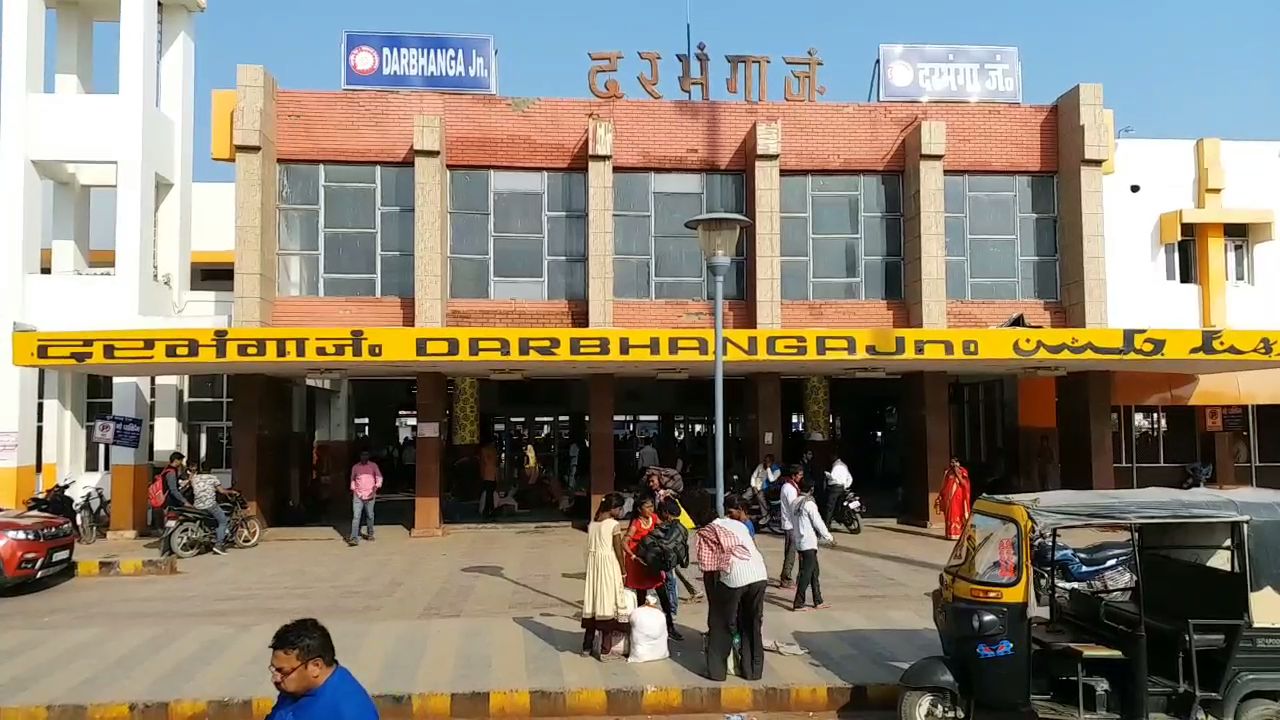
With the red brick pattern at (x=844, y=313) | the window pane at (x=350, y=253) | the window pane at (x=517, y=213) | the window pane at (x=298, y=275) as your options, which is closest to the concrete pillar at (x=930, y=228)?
the red brick pattern at (x=844, y=313)

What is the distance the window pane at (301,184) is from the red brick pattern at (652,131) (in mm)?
231

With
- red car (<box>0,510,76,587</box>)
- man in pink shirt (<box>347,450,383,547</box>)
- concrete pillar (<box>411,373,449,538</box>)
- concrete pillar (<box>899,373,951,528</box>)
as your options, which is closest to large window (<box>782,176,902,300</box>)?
concrete pillar (<box>899,373,951,528</box>)

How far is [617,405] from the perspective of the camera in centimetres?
2533

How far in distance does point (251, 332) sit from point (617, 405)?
12.1m

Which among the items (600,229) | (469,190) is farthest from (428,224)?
(600,229)

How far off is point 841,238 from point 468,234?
24.2ft

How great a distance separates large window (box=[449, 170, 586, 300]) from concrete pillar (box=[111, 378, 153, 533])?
636cm

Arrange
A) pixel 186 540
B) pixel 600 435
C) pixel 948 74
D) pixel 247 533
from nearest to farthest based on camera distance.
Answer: pixel 186 540
pixel 247 533
pixel 600 435
pixel 948 74

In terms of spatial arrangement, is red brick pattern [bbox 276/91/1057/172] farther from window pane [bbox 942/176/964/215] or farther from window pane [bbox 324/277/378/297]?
window pane [bbox 324/277/378/297]

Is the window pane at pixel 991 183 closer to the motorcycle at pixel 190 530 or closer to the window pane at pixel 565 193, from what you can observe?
the window pane at pixel 565 193

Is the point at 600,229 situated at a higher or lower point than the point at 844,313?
higher

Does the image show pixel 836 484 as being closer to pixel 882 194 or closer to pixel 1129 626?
pixel 882 194

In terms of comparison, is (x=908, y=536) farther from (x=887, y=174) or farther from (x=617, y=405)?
(x=617, y=405)

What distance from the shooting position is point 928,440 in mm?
17938
